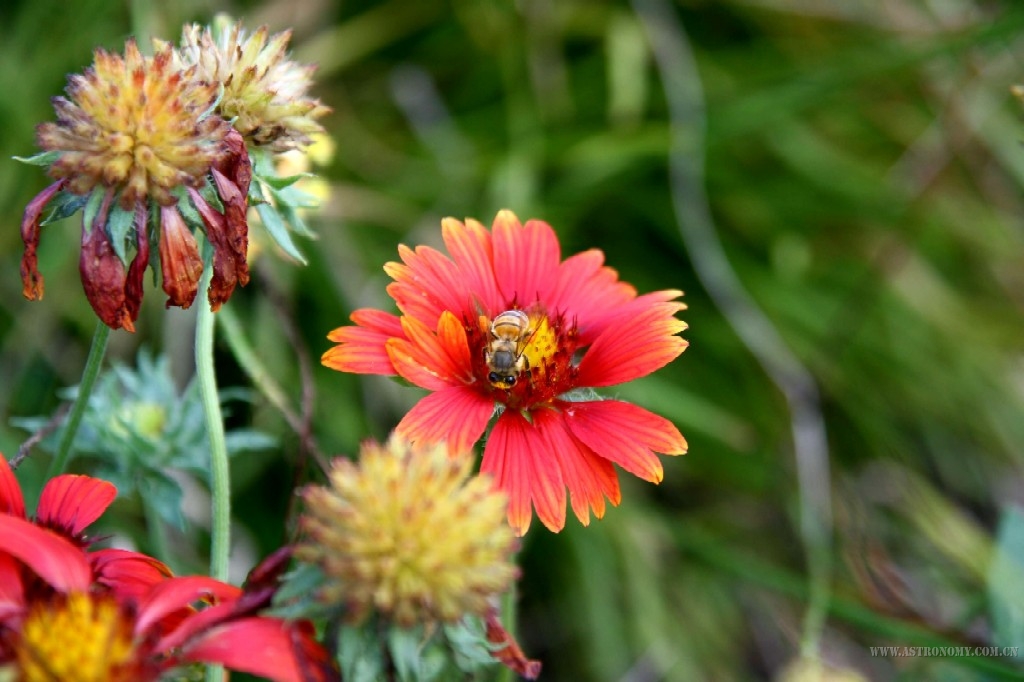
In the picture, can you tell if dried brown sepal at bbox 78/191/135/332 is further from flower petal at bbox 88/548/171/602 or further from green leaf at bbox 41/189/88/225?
flower petal at bbox 88/548/171/602

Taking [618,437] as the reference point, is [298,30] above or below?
above

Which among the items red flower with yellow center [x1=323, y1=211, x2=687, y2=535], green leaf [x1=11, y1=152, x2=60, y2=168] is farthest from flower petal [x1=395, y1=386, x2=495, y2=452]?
green leaf [x1=11, y1=152, x2=60, y2=168]

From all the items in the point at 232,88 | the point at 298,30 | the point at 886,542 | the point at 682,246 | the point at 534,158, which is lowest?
the point at 886,542

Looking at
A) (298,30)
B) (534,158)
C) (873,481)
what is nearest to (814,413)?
(873,481)

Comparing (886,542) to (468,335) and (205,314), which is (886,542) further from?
(205,314)

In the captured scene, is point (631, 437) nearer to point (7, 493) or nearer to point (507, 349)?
point (507, 349)

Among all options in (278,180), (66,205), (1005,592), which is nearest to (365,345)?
(278,180)

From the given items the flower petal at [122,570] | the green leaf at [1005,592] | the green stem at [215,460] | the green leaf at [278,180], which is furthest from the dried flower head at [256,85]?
the green leaf at [1005,592]
